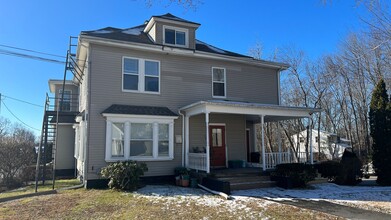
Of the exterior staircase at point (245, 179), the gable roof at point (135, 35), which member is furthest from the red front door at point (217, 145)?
the gable roof at point (135, 35)

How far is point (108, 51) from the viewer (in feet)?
41.2

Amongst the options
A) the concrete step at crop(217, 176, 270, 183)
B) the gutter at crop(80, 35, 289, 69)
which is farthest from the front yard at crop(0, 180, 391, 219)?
the gutter at crop(80, 35, 289, 69)

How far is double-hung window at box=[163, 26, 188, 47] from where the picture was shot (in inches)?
564

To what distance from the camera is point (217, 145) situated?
47.7 feet

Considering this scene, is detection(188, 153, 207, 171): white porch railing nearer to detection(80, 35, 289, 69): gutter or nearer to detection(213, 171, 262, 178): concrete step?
detection(213, 171, 262, 178): concrete step

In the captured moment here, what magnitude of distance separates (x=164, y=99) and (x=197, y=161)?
10.7ft

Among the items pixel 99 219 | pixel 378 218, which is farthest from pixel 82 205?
pixel 378 218

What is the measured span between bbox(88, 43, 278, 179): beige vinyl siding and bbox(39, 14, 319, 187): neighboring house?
1.6 inches

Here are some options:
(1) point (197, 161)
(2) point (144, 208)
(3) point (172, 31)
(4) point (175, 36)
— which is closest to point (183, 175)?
(1) point (197, 161)

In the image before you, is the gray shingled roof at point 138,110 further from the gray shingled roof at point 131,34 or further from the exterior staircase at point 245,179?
the exterior staircase at point 245,179

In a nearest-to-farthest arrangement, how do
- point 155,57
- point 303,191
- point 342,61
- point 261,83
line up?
point 303,191 → point 155,57 → point 261,83 → point 342,61

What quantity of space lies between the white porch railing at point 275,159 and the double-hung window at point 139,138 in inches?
175

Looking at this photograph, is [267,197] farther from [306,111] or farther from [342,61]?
[342,61]

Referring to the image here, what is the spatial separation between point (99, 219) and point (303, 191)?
7327 mm
